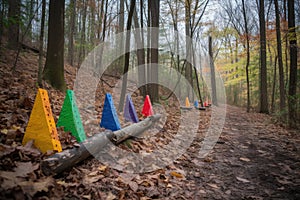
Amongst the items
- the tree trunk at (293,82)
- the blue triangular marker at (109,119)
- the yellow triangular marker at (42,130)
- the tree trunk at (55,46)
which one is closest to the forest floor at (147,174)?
the yellow triangular marker at (42,130)

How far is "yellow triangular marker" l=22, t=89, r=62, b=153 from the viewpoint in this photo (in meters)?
2.10

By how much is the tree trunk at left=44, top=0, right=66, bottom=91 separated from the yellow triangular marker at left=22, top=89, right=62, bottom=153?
3.06m

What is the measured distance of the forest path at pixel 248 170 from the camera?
2264 mm

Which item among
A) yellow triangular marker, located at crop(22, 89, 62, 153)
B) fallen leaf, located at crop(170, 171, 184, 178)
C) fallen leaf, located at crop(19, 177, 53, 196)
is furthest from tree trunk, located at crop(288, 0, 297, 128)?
fallen leaf, located at crop(19, 177, 53, 196)

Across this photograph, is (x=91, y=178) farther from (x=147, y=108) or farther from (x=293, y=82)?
(x=293, y=82)

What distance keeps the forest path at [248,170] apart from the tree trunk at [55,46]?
4245mm

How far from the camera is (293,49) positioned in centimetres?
639

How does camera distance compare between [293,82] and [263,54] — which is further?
[263,54]

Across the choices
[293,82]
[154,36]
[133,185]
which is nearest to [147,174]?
[133,185]

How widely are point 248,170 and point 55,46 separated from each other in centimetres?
571

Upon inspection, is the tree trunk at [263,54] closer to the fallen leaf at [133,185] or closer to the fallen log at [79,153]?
the fallen log at [79,153]

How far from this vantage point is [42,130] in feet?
7.01

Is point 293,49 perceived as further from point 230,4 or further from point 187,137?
point 230,4

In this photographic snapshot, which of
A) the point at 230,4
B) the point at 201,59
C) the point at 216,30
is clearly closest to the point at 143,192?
the point at 230,4
